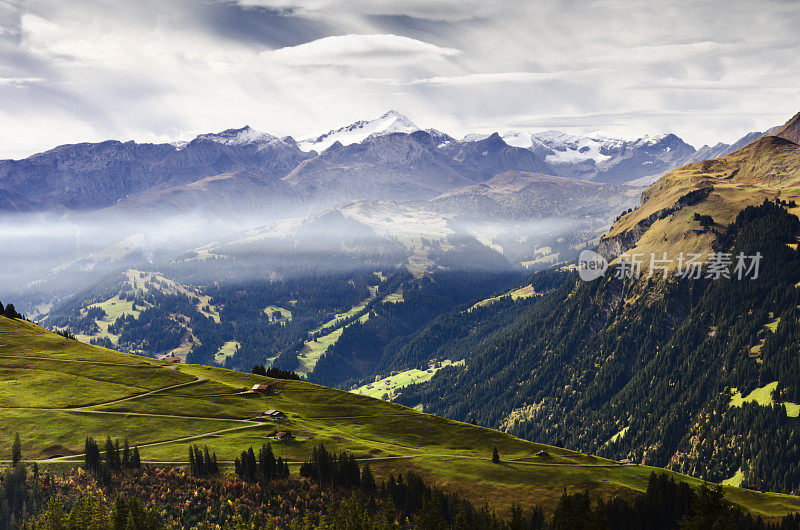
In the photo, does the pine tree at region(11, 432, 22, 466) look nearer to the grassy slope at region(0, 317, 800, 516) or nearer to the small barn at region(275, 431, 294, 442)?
the grassy slope at region(0, 317, 800, 516)

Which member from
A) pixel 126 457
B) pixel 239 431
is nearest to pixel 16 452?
pixel 126 457

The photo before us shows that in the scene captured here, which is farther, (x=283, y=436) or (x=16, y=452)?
(x=283, y=436)

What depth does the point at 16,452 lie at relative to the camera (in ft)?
391

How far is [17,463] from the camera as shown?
11656 centimetres

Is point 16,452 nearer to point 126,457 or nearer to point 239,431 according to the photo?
point 126,457

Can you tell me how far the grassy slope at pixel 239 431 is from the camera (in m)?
141

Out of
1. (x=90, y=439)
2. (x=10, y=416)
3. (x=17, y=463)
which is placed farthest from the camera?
(x=10, y=416)

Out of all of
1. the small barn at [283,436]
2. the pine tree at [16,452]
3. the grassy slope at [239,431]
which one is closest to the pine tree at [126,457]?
the grassy slope at [239,431]

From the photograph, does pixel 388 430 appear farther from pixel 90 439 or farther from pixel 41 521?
pixel 41 521

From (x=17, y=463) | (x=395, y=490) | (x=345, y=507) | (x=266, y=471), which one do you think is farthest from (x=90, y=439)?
(x=395, y=490)

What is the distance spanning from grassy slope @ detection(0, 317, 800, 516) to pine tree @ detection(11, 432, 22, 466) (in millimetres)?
4194

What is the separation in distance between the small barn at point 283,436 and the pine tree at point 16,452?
58.9 meters

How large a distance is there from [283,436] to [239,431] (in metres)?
13.2

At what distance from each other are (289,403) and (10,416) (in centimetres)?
8003
